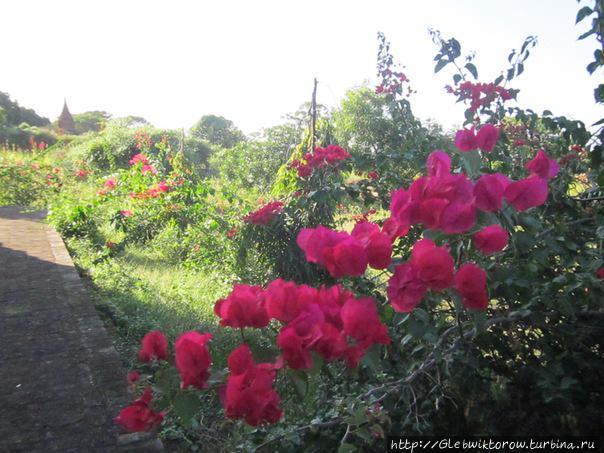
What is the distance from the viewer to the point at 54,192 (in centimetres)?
1008

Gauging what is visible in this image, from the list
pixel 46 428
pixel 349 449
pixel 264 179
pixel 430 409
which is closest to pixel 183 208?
pixel 264 179

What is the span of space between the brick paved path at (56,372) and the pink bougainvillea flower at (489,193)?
197 centimetres

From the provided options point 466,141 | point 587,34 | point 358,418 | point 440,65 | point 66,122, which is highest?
point 66,122

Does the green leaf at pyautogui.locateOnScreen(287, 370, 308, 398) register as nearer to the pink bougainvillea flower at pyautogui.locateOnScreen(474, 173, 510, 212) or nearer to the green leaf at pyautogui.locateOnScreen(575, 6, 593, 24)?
the pink bougainvillea flower at pyautogui.locateOnScreen(474, 173, 510, 212)

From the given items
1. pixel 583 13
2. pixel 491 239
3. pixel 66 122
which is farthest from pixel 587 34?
pixel 66 122

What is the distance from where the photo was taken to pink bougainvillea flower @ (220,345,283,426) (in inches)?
34.1

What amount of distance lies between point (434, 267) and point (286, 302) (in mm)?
270

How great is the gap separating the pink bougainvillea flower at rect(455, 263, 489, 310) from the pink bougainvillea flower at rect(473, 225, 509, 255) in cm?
7

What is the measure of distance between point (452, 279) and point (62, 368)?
2.80 metres

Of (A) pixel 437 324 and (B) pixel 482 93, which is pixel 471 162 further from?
(B) pixel 482 93

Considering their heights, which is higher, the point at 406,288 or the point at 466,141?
the point at 466,141

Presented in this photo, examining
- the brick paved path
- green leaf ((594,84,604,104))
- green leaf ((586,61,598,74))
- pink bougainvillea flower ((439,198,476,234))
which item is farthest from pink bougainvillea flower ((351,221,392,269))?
the brick paved path

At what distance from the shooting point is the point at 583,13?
1847 mm

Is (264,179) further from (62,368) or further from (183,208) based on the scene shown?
(62,368)
